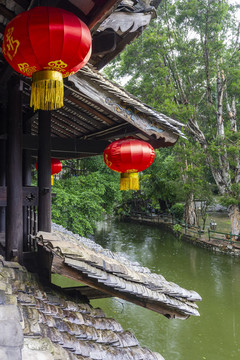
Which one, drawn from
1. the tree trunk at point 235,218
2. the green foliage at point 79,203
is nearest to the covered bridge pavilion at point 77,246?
the green foliage at point 79,203

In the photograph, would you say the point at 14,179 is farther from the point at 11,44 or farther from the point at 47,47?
the point at 47,47

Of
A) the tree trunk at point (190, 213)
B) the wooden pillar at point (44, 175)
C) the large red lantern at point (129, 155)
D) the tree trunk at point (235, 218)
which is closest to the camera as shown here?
the wooden pillar at point (44, 175)

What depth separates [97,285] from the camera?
289 centimetres

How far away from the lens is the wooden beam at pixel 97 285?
2.62m

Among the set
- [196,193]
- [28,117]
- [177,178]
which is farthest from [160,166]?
[28,117]

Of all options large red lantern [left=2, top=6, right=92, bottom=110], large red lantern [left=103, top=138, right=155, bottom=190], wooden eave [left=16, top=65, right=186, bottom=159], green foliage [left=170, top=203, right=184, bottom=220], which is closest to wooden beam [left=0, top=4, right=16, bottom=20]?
large red lantern [left=2, top=6, right=92, bottom=110]

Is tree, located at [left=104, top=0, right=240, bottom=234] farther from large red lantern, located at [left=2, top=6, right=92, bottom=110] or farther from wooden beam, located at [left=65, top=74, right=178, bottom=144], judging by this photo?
large red lantern, located at [left=2, top=6, right=92, bottom=110]

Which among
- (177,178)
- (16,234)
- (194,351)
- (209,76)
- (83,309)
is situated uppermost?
(209,76)

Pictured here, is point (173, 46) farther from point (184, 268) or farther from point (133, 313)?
point (133, 313)

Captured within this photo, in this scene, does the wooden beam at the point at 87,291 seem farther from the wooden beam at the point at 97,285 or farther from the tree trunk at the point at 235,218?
the tree trunk at the point at 235,218

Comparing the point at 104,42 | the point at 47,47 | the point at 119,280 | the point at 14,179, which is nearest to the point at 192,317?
the point at 119,280

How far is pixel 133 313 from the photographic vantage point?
8312 mm

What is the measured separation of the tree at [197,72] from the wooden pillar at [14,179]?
12.4 metres

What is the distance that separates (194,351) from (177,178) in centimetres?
1337
